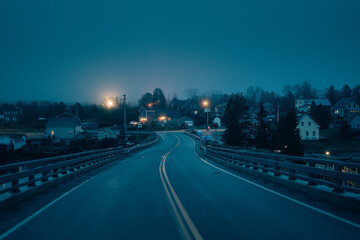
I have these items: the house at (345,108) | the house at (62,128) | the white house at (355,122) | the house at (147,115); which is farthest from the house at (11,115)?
the house at (345,108)

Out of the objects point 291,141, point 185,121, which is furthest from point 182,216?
point 185,121

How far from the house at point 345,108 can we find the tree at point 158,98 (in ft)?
258

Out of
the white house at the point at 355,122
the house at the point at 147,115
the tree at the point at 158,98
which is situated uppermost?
Answer: the tree at the point at 158,98

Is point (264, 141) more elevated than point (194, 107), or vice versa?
point (194, 107)

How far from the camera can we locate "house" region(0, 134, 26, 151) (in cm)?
5353

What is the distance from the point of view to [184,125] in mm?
95250

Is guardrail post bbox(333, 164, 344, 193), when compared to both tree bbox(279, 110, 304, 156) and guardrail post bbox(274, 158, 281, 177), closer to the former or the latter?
guardrail post bbox(274, 158, 281, 177)

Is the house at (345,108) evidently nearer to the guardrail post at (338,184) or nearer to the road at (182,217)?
the guardrail post at (338,184)

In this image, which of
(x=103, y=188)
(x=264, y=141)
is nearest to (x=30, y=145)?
(x=264, y=141)

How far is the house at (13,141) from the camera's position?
53531 millimetres

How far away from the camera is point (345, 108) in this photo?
293ft

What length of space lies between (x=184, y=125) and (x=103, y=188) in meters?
84.8

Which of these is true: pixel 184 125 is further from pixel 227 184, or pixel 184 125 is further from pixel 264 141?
pixel 227 184

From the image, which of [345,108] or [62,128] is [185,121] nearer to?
[62,128]
